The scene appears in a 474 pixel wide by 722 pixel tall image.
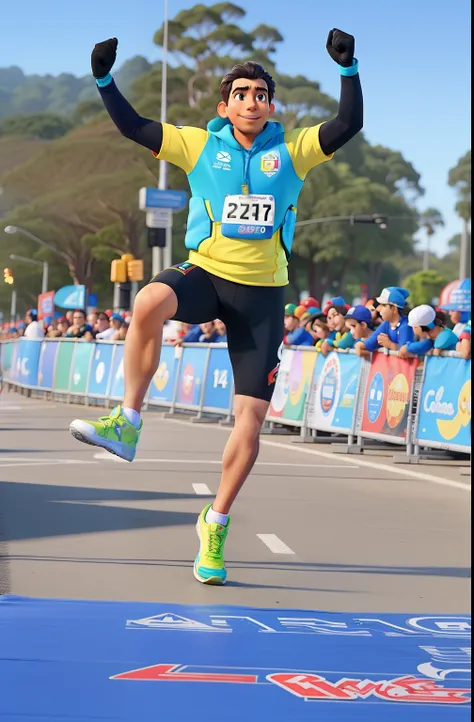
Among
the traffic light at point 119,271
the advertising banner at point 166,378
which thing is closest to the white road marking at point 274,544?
the advertising banner at point 166,378

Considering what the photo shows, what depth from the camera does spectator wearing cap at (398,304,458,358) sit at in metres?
15.0

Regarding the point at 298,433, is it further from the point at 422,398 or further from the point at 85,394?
the point at 85,394

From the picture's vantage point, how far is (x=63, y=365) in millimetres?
31281

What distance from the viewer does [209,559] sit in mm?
6641

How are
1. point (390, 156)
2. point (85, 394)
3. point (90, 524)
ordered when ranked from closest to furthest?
point (90, 524)
point (85, 394)
point (390, 156)

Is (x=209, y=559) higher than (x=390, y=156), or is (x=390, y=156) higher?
(x=390, y=156)

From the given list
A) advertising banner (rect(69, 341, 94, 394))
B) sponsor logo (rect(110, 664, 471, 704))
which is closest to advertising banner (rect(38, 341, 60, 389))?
advertising banner (rect(69, 341, 94, 394))

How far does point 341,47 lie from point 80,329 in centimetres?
2406

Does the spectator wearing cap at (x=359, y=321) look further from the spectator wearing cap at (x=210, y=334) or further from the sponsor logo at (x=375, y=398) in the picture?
the spectator wearing cap at (x=210, y=334)

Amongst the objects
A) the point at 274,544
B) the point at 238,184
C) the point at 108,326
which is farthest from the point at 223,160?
the point at 108,326

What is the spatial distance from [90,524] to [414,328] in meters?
7.18

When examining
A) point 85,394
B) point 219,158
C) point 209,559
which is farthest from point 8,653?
point 85,394

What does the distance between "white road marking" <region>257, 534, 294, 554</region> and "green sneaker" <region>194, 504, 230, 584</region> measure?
1.34 metres

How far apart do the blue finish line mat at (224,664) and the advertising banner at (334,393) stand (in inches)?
451
